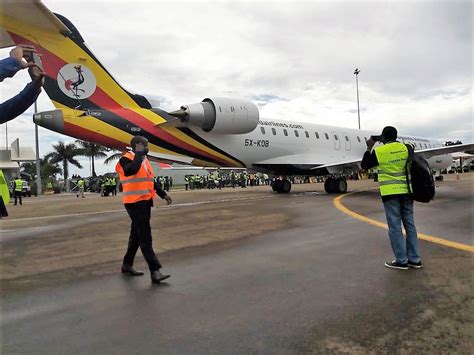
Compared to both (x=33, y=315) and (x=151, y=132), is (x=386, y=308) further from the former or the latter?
(x=151, y=132)

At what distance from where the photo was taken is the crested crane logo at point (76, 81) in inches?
465

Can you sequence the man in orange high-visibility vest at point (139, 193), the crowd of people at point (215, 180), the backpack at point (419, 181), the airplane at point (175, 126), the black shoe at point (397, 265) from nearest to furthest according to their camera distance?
the man in orange high-visibility vest at point (139, 193), the black shoe at point (397, 265), the backpack at point (419, 181), the airplane at point (175, 126), the crowd of people at point (215, 180)

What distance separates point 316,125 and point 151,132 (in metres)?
9.88

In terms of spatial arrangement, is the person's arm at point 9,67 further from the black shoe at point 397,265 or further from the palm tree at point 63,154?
the palm tree at point 63,154

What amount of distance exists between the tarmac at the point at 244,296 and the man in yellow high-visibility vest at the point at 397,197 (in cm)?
25

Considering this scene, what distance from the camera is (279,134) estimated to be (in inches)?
690

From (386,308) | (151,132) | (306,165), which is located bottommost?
(386,308)

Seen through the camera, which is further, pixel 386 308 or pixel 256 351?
pixel 386 308

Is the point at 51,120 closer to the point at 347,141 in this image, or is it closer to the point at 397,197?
the point at 397,197

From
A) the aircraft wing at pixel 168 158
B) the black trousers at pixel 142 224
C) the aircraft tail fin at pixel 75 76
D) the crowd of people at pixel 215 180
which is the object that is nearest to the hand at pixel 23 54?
the black trousers at pixel 142 224


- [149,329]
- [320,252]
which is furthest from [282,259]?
[149,329]

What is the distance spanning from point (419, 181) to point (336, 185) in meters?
13.3

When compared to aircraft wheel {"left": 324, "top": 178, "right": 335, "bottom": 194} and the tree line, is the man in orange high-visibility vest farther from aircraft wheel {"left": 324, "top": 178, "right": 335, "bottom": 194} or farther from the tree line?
the tree line

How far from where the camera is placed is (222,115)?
1424 cm
